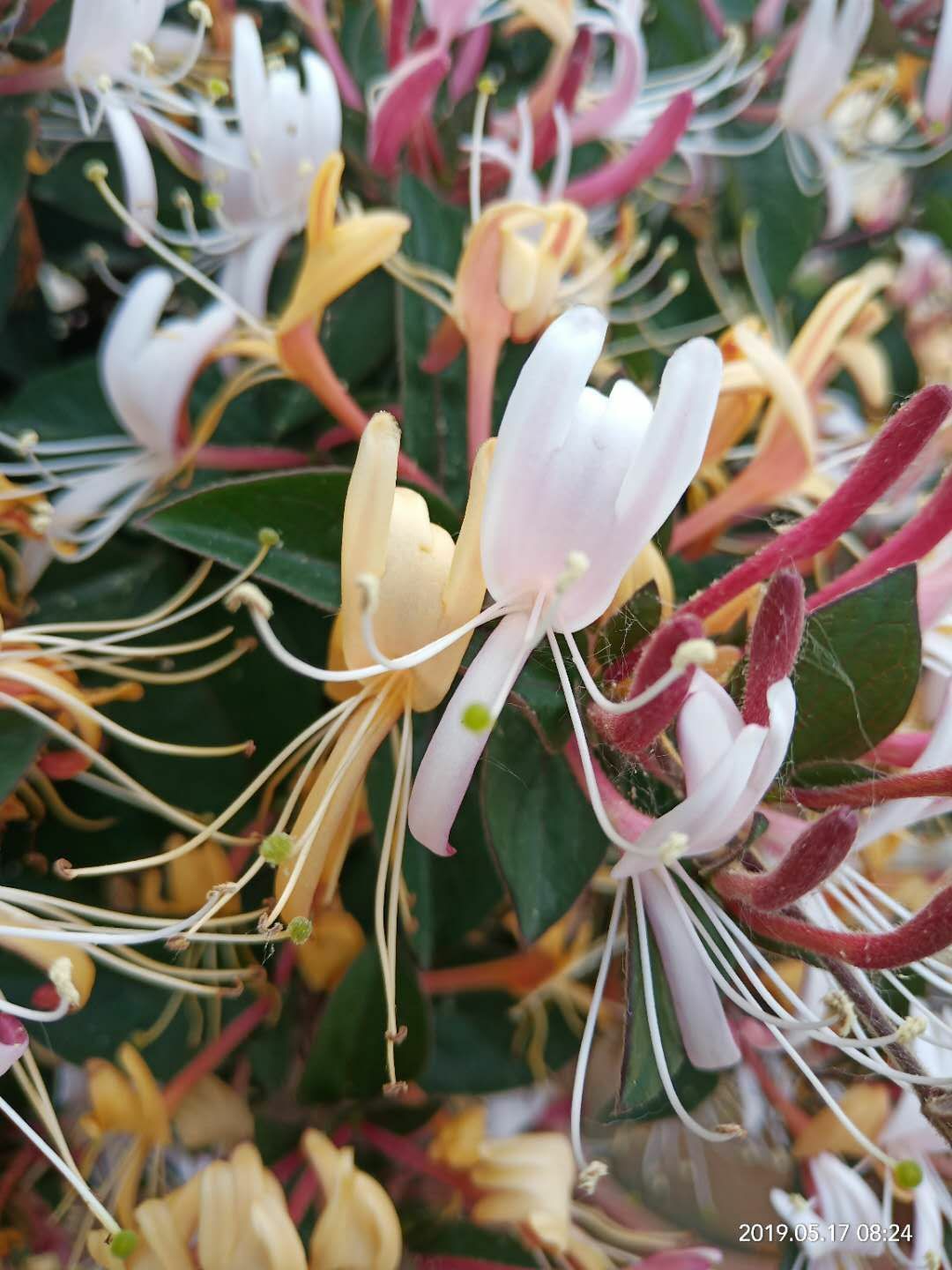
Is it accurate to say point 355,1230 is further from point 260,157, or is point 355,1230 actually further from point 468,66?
point 468,66

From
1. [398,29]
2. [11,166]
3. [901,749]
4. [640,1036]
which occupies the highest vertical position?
[398,29]

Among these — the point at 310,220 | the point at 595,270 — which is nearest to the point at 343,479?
the point at 310,220

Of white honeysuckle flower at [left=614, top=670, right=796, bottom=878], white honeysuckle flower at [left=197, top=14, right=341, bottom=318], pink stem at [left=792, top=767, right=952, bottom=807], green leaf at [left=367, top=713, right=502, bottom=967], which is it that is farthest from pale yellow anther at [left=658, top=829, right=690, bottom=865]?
white honeysuckle flower at [left=197, top=14, right=341, bottom=318]

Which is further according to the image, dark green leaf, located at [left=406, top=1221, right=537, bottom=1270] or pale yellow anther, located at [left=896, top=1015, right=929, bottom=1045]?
dark green leaf, located at [left=406, top=1221, right=537, bottom=1270]

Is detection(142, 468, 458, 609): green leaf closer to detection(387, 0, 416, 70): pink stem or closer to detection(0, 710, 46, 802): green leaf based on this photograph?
detection(0, 710, 46, 802): green leaf

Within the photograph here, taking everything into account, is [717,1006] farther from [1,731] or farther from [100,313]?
[100,313]

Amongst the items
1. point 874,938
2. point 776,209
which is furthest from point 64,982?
point 776,209

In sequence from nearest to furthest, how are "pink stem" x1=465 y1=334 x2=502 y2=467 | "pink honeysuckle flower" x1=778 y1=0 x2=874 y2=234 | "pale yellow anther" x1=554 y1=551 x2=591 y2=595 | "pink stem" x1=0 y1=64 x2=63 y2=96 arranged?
"pale yellow anther" x1=554 y1=551 x2=591 y2=595 → "pink stem" x1=465 y1=334 x2=502 y2=467 → "pink stem" x1=0 y1=64 x2=63 y2=96 → "pink honeysuckle flower" x1=778 y1=0 x2=874 y2=234
